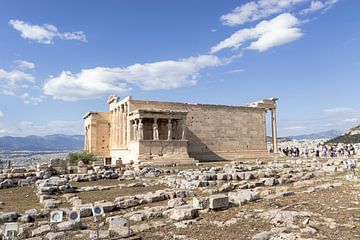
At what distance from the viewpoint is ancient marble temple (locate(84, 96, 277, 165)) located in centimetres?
3662

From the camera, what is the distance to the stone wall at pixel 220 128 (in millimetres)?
42562

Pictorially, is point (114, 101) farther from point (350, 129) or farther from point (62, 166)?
point (350, 129)

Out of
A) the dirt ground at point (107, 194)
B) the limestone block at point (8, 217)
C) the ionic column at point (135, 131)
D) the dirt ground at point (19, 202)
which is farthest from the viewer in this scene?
the ionic column at point (135, 131)

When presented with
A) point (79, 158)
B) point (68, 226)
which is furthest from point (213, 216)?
point (79, 158)

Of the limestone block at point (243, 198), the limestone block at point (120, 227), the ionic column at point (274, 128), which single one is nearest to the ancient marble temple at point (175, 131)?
the ionic column at point (274, 128)

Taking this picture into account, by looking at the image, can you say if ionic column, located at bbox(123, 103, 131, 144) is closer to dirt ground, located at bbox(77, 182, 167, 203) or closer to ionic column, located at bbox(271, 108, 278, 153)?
dirt ground, located at bbox(77, 182, 167, 203)

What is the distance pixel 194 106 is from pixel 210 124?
10.4ft

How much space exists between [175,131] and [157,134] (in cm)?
348

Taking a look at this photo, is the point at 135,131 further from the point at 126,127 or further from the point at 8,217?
the point at 8,217

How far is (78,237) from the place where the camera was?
7.56 meters

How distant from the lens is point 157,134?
37.2 metres

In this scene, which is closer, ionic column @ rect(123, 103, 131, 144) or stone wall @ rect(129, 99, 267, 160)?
ionic column @ rect(123, 103, 131, 144)

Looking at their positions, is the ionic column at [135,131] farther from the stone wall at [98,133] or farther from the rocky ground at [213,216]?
the rocky ground at [213,216]

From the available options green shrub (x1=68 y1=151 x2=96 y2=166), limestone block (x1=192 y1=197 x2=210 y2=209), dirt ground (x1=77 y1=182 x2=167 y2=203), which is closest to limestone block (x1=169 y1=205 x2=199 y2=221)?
limestone block (x1=192 y1=197 x2=210 y2=209)
